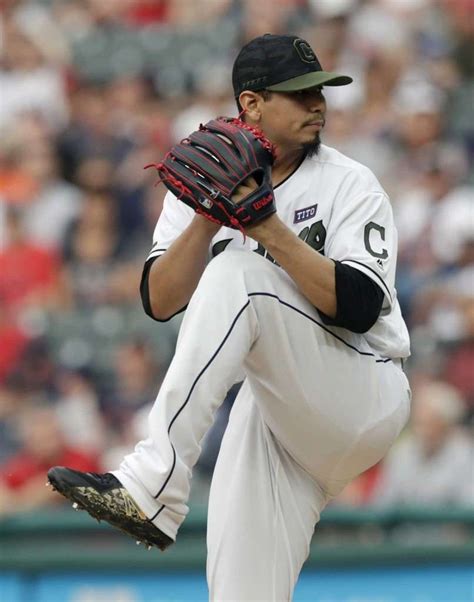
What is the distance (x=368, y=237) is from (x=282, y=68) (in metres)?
0.50

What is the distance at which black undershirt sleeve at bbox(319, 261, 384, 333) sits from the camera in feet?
10.7

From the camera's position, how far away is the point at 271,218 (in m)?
3.25

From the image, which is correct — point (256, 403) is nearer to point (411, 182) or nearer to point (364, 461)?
point (364, 461)

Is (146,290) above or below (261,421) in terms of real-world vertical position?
above

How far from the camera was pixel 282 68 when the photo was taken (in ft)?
11.4

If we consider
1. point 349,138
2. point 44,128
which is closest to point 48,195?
point 44,128

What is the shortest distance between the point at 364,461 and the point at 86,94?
17.5 ft

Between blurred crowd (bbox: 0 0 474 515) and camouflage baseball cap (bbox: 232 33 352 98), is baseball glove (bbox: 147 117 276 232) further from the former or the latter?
blurred crowd (bbox: 0 0 474 515)

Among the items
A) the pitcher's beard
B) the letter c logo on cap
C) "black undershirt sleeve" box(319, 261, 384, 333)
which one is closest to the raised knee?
"black undershirt sleeve" box(319, 261, 384, 333)

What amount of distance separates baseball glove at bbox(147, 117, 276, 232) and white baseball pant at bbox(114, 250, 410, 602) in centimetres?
13

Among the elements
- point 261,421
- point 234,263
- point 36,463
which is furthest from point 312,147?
point 36,463

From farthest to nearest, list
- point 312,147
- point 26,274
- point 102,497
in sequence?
point 26,274 < point 312,147 < point 102,497

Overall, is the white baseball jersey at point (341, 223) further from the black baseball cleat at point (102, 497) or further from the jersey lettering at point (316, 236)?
the black baseball cleat at point (102, 497)

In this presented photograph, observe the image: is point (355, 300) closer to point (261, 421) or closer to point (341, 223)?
point (341, 223)
